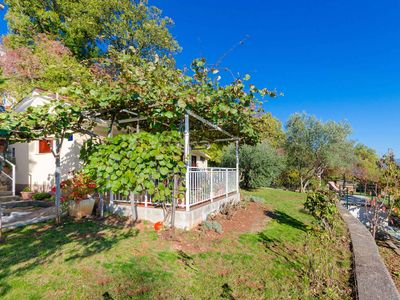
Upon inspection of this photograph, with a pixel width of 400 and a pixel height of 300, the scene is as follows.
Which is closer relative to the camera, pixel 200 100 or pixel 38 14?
pixel 200 100

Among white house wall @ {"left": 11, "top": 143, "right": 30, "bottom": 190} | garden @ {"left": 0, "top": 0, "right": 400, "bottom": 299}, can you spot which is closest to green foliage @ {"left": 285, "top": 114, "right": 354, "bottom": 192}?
garden @ {"left": 0, "top": 0, "right": 400, "bottom": 299}

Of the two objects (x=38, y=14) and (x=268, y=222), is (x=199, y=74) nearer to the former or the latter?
(x=268, y=222)

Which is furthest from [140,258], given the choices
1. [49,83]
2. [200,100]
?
[49,83]

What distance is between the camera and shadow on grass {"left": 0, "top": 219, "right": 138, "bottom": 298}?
12.4 ft

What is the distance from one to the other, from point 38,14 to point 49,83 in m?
7.61

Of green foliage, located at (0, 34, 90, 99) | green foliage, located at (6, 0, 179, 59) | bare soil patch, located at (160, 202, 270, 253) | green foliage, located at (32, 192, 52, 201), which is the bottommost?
bare soil patch, located at (160, 202, 270, 253)

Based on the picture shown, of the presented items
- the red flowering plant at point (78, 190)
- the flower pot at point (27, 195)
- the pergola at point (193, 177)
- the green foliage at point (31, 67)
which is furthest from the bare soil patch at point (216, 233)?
the green foliage at point (31, 67)

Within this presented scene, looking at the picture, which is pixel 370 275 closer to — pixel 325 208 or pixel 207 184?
pixel 325 208

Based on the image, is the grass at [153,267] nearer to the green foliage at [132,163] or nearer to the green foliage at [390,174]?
the green foliage at [132,163]

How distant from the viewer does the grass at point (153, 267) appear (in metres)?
3.23

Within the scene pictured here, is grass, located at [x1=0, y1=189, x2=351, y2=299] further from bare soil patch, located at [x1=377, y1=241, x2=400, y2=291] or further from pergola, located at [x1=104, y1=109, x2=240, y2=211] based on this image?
pergola, located at [x1=104, y1=109, x2=240, y2=211]

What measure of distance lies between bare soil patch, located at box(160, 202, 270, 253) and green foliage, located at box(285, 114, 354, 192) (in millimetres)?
14112

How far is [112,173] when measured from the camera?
453 cm

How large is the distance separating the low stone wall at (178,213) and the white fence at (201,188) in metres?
0.19
